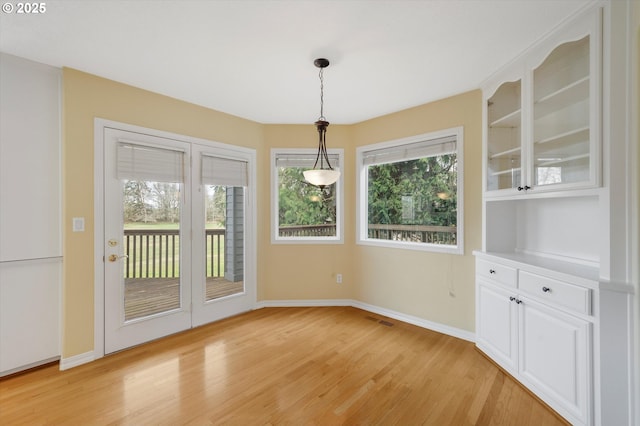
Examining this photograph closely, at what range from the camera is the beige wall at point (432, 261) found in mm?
3025

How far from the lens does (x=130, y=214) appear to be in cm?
293

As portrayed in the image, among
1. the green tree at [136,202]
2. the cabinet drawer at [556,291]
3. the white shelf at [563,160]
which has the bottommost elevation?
the cabinet drawer at [556,291]

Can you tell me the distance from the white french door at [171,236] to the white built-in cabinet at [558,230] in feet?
9.57

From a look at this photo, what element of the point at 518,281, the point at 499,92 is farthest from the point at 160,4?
the point at 518,281

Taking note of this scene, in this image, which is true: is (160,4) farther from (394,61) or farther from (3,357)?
(3,357)

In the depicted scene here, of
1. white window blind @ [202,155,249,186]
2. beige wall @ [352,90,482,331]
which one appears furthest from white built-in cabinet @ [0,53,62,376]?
beige wall @ [352,90,482,331]

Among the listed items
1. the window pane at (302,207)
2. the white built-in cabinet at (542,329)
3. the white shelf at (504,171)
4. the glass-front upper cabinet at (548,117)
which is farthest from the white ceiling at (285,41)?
the white built-in cabinet at (542,329)

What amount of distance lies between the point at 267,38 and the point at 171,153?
1.81m

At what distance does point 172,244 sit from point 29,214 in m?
1.19

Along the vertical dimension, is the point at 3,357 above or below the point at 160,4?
below

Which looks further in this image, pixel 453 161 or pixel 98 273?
pixel 453 161

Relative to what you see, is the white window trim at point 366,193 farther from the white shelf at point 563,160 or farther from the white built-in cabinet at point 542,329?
the white shelf at point 563,160

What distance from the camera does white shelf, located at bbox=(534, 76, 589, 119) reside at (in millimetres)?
1889

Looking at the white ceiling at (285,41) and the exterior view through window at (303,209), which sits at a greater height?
the white ceiling at (285,41)
